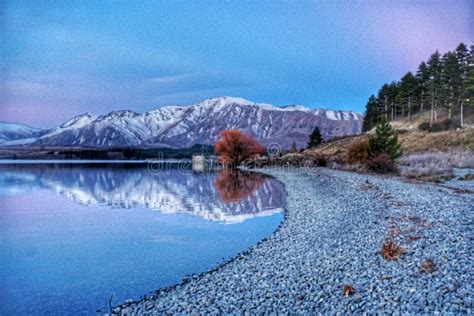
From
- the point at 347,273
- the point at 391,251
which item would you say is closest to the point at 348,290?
the point at 347,273

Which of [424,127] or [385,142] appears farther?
[424,127]

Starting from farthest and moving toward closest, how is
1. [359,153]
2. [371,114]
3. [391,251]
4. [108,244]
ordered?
1. [371,114]
2. [359,153]
3. [108,244]
4. [391,251]

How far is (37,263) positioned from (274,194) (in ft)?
63.9

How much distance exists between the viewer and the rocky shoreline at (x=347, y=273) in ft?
20.5

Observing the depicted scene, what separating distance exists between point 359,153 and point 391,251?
32.0m

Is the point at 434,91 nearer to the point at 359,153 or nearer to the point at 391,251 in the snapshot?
the point at 359,153

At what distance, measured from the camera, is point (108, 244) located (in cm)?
1309

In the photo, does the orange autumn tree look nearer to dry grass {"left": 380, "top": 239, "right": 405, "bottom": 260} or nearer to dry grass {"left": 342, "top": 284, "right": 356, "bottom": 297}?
dry grass {"left": 380, "top": 239, "right": 405, "bottom": 260}

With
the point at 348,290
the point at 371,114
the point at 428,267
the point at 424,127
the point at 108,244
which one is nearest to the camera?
the point at 348,290

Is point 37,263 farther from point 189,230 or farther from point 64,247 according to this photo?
point 189,230

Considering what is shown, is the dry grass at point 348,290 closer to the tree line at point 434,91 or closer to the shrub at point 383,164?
the shrub at point 383,164

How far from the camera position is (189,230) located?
1520 cm

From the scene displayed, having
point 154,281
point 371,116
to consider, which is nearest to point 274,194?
point 154,281

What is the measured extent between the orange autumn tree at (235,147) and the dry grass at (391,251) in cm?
6538
